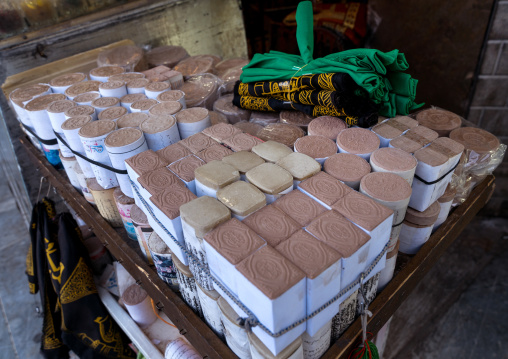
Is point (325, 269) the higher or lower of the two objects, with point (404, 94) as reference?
lower

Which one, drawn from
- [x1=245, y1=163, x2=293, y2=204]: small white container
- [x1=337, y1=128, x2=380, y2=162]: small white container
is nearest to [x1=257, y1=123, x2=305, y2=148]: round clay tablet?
[x1=337, y1=128, x2=380, y2=162]: small white container

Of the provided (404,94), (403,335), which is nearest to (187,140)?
(404,94)

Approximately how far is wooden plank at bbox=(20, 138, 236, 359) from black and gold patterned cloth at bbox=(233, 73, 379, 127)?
0.96m

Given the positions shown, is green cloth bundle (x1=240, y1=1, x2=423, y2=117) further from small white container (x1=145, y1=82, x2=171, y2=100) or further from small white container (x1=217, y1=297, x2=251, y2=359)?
small white container (x1=217, y1=297, x2=251, y2=359)

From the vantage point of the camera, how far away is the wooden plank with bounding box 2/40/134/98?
2408mm

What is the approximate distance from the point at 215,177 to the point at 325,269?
459 millimetres

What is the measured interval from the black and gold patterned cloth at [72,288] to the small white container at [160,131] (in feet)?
3.27

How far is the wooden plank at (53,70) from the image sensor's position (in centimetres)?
241

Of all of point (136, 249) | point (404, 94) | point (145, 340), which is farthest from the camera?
point (145, 340)

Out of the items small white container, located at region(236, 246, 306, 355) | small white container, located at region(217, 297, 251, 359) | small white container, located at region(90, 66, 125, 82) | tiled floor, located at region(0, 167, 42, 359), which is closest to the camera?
small white container, located at region(236, 246, 306, 355)

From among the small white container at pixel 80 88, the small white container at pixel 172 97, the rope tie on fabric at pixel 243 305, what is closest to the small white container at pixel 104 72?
the small white container at pixel 80 88

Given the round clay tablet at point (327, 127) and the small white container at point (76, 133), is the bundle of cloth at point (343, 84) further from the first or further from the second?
the small white container at point (76, 133)

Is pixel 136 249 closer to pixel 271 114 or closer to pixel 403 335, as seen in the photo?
pixel 271 114

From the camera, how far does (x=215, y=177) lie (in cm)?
112
